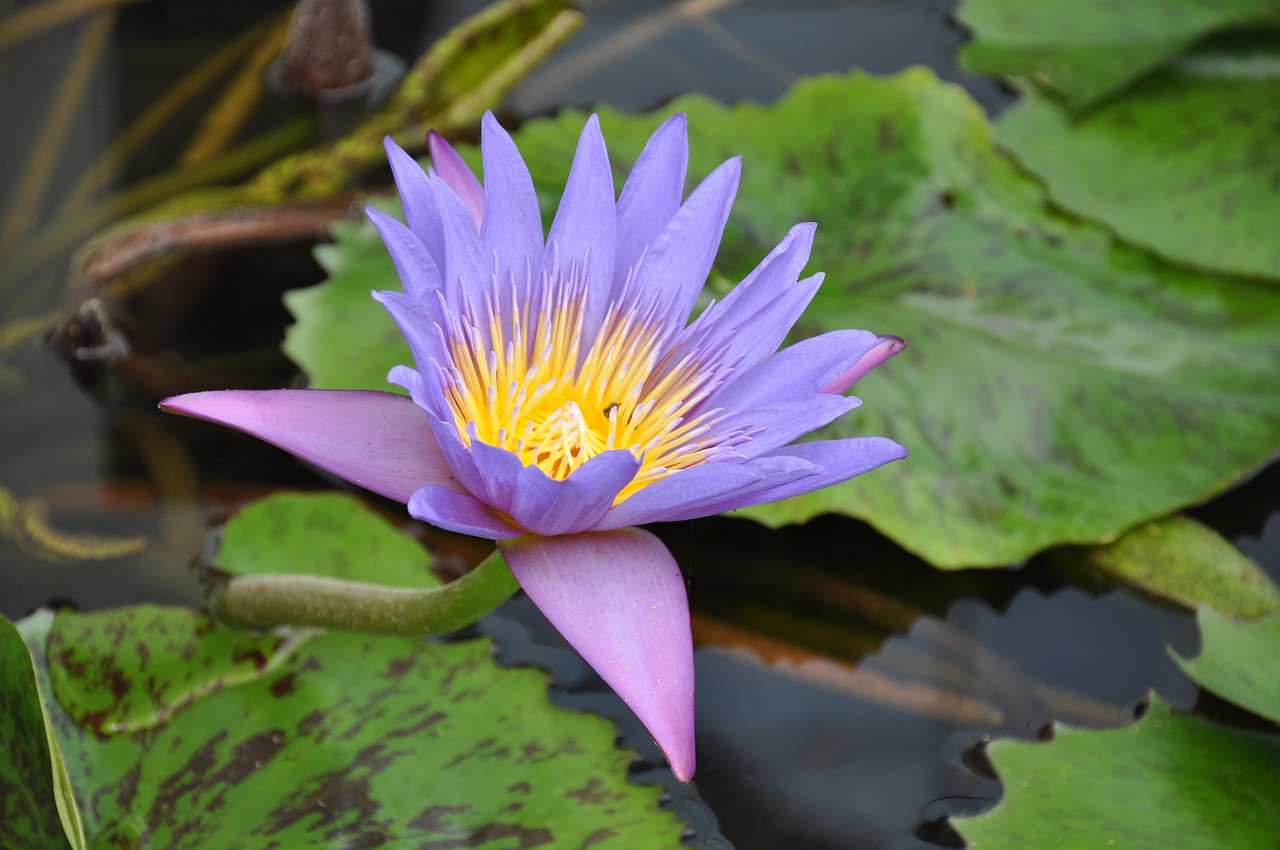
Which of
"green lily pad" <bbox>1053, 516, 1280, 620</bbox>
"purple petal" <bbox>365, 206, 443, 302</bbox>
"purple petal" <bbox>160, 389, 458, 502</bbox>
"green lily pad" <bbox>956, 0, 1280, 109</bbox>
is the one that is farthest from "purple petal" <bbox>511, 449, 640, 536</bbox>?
"green lily pad" <bbox>956, 0, 1280, 109</bbox>

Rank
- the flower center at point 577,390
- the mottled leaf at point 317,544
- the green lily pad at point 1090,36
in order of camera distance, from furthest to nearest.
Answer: the green lily pad at point 1090,36
the mottled leaf at point 317,544
the flower center at point 577,390

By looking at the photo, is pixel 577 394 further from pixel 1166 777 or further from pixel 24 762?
pixel 1166 777

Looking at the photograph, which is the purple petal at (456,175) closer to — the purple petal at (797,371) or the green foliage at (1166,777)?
the purple petal at (797,371)

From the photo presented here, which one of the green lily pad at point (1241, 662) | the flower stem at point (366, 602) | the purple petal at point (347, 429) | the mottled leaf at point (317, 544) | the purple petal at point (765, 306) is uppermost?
the purple petal at point (765, 306)

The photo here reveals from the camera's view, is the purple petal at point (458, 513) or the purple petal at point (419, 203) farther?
the purple petal at point (419, 203)

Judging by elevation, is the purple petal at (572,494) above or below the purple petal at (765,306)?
below

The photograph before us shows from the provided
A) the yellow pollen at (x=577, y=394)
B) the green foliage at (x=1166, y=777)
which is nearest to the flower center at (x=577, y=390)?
the yellow pollen at (x=577, y=394)

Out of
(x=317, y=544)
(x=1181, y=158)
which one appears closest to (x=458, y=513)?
(x=317, y=544)
